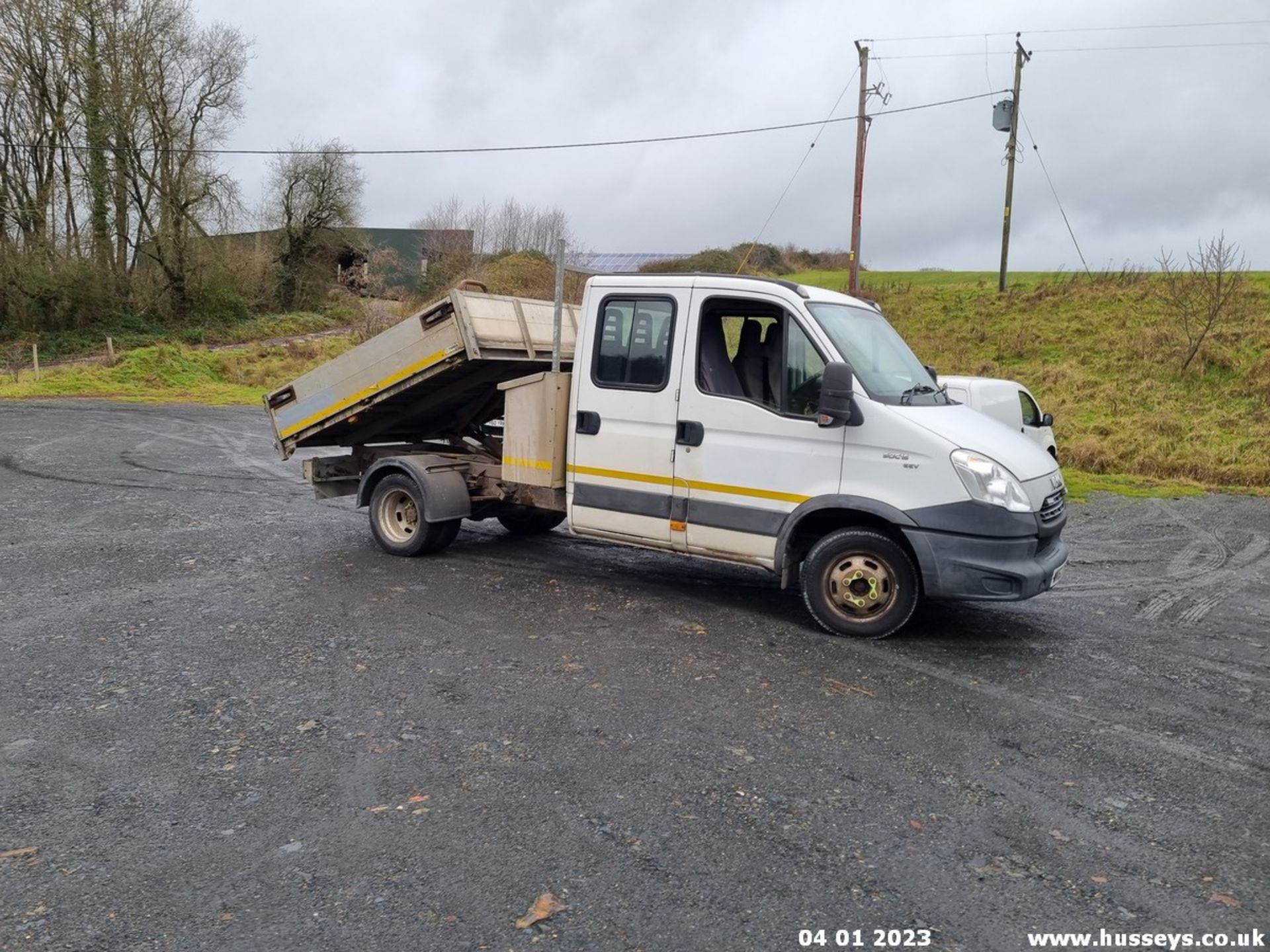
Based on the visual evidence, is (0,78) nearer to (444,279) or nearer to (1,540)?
(444,279)

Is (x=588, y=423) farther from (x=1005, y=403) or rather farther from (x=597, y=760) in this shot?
(x=1005, y=403)

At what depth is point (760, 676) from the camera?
554 centimetres

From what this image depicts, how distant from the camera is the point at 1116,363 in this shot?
23484 millimetres

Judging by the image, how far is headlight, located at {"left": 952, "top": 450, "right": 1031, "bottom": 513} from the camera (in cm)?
580

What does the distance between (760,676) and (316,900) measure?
9.62ft

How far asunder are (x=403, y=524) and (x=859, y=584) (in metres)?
4.28

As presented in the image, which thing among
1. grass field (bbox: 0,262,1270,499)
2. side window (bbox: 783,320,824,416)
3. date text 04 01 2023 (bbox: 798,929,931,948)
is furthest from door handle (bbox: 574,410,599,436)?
grass field (bbox: 0,262,1270,499)

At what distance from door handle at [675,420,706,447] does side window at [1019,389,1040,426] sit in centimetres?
820

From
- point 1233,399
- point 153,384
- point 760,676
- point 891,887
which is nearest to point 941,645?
point 760,676

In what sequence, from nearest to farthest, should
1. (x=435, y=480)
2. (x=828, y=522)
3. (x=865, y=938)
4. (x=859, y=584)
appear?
(x=865, y=938), (x=859, y=584), (x=828, y=522), (x=435, y=480)

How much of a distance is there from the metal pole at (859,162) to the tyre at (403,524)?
16287 mm

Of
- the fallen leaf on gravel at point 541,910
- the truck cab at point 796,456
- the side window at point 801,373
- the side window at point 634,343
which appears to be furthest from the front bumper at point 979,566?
the fallen leaf on gravel at point 541,910

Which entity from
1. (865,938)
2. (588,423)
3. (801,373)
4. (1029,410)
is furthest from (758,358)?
(1029,410)

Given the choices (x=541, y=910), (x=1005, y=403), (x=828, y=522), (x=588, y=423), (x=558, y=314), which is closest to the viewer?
(x=541, y=910)
